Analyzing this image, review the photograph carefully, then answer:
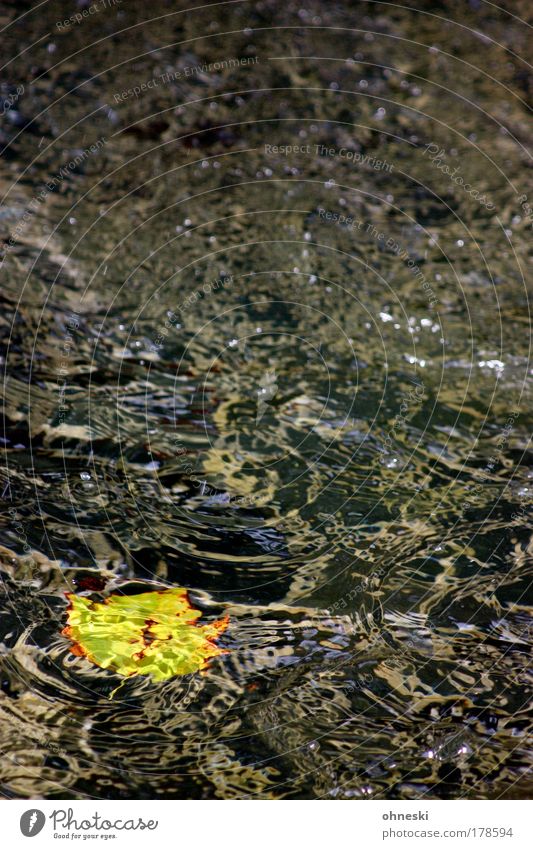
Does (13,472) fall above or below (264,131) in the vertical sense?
below

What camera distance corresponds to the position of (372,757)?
665 millimetres

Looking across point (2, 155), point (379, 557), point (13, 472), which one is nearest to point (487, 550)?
point (379, 557)

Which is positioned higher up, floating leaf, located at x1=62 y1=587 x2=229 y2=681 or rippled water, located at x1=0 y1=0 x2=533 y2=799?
rippled water, located at x1=0 y1=0 x2=533 y2=799

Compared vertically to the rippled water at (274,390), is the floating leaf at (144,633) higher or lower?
lower

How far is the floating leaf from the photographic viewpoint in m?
0.73

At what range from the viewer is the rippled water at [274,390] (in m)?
0.69

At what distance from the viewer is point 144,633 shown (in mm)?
755

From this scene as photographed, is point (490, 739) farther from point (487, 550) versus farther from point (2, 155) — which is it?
point (2, 155)

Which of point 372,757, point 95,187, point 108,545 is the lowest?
point 372,757

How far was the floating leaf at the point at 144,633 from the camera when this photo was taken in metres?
0.73

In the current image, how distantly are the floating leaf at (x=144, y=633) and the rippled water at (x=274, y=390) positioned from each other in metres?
0.01

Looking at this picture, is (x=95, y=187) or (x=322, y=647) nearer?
(x=322, y=647)

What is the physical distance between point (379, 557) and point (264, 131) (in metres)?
0.92

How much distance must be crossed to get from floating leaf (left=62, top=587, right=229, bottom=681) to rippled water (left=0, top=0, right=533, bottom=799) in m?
0.01
